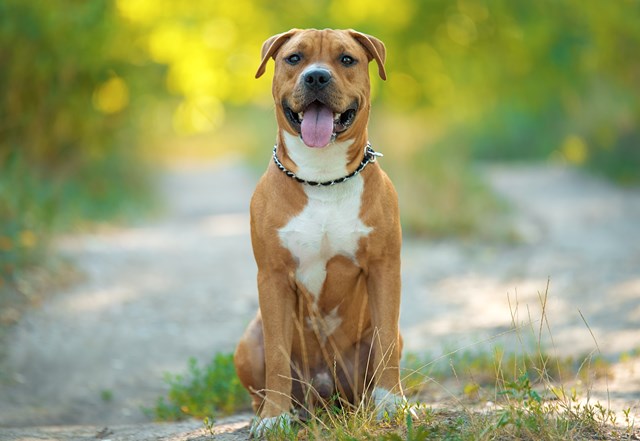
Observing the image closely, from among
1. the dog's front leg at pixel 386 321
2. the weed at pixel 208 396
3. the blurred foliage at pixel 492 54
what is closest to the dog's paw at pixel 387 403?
the dog's front leg at pixel 386 321

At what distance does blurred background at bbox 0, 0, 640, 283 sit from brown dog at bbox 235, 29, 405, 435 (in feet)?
12.1

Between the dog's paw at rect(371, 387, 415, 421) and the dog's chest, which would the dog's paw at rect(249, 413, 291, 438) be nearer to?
the dog's paw at rect(371, 387, 415, 421)

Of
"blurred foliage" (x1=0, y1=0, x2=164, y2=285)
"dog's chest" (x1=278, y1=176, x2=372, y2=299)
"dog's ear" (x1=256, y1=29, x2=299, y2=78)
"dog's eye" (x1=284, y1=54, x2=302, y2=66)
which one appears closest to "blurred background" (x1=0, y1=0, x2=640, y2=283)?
"blurred foliage" (x1=0, y1=0, x2=164, y2=285)

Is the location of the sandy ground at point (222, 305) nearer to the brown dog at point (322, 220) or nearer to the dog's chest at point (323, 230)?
the brown dog at point (322, 220)

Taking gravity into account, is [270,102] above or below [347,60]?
above

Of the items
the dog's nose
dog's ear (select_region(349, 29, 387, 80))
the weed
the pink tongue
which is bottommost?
the weed

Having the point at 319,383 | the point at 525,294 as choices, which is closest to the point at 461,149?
the point at 525,294

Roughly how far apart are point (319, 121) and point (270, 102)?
35.1ft

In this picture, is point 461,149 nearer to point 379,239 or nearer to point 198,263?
point 198,263

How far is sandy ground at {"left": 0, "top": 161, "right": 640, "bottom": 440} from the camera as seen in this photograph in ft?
17.3

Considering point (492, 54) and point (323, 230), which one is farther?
point (492, 54)

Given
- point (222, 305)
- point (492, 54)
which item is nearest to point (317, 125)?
point (222, 305)

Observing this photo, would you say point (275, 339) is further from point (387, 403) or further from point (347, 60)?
point (347, 60)

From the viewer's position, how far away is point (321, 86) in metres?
3.48
